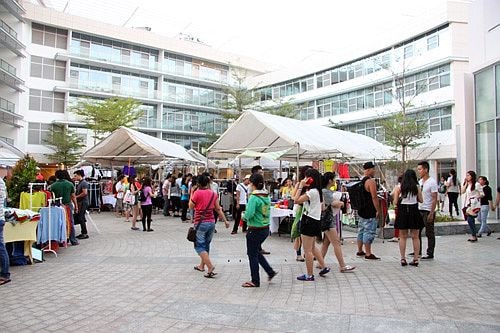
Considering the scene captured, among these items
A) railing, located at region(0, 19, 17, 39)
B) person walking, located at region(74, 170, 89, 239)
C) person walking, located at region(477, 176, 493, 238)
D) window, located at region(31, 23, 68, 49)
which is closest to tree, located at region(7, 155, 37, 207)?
person walking, located at region(74, 170, 89, 239)

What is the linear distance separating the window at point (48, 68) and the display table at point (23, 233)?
36.7m

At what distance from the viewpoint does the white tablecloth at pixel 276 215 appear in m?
10.2

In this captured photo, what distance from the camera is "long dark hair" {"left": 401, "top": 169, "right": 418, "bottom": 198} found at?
7.29 m

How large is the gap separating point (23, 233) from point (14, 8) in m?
35.5

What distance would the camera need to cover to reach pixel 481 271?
6891mm

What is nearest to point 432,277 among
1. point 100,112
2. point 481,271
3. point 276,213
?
point 481,271

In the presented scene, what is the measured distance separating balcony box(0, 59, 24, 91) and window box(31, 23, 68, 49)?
15.3 feet

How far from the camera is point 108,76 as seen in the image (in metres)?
43.4

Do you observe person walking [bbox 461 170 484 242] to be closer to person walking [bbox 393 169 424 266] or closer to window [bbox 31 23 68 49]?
person walking [bbox 393 169 424 266]

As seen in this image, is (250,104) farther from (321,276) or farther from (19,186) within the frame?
(321,276)

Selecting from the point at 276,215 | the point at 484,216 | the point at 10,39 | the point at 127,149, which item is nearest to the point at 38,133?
the point at 10,39

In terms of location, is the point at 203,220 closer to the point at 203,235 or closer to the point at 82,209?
the point at 203,235

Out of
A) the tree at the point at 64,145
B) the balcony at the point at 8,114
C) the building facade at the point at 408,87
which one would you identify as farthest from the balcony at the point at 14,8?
the building facade at the point at 408,87

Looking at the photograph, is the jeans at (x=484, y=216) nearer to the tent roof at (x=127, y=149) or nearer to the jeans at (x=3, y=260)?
the jeans at (x=3, y=260)
